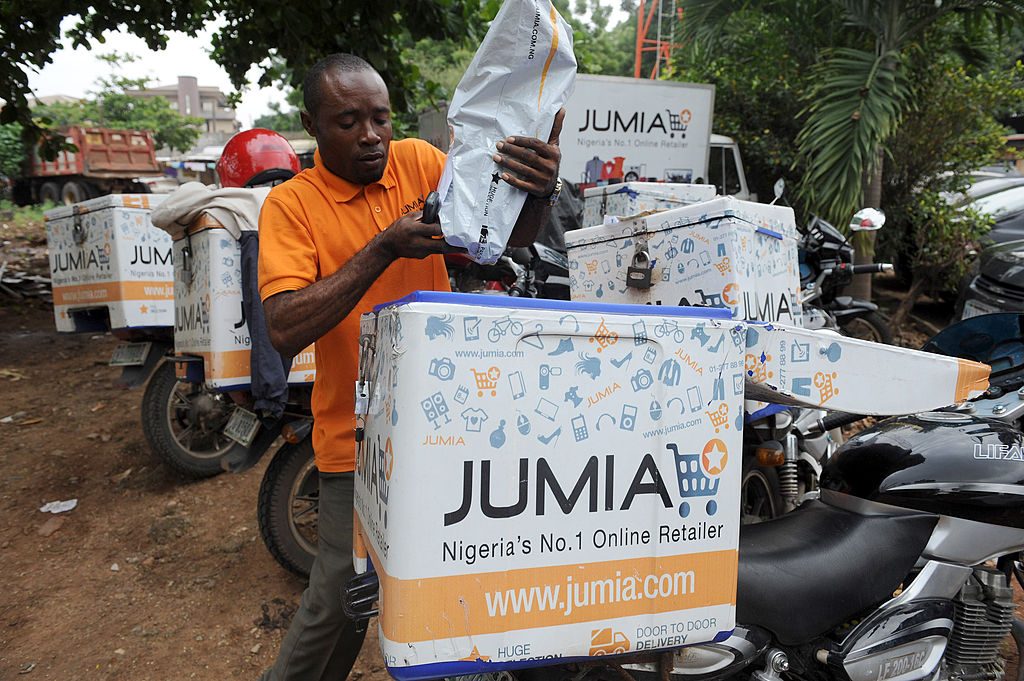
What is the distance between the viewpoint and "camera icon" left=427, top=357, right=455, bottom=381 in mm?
1096

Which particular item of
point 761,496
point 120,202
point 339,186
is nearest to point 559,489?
point 339,186

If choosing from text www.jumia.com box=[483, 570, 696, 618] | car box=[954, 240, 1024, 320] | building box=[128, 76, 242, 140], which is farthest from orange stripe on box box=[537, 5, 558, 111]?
building box=[128, 76, 242, 140]

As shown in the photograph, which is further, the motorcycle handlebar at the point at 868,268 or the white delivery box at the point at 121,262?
the motorcycle handlebar at the point at 868,268

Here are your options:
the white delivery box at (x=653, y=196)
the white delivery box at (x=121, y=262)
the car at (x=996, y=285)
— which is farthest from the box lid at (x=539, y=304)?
the car at (x=996, y=285)

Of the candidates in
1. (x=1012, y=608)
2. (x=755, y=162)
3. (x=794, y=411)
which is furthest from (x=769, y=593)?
(x=755, y=162)

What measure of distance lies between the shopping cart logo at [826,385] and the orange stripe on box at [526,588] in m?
0.42

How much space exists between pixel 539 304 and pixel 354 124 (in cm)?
84

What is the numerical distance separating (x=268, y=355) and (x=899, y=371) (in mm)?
2284

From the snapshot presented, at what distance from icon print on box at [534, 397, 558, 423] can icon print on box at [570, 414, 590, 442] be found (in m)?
0.04

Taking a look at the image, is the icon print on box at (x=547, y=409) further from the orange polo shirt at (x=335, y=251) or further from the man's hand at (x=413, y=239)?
the orange polo shirt at (x=335, y=251)

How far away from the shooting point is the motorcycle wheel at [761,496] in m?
2.65

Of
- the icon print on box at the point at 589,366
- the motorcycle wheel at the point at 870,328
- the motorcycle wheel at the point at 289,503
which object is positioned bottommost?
the motorcycle wheel at the point at 289,503

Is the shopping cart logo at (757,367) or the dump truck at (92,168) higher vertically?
the dump truck at (92,168)

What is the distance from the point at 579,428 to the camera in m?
1.19
